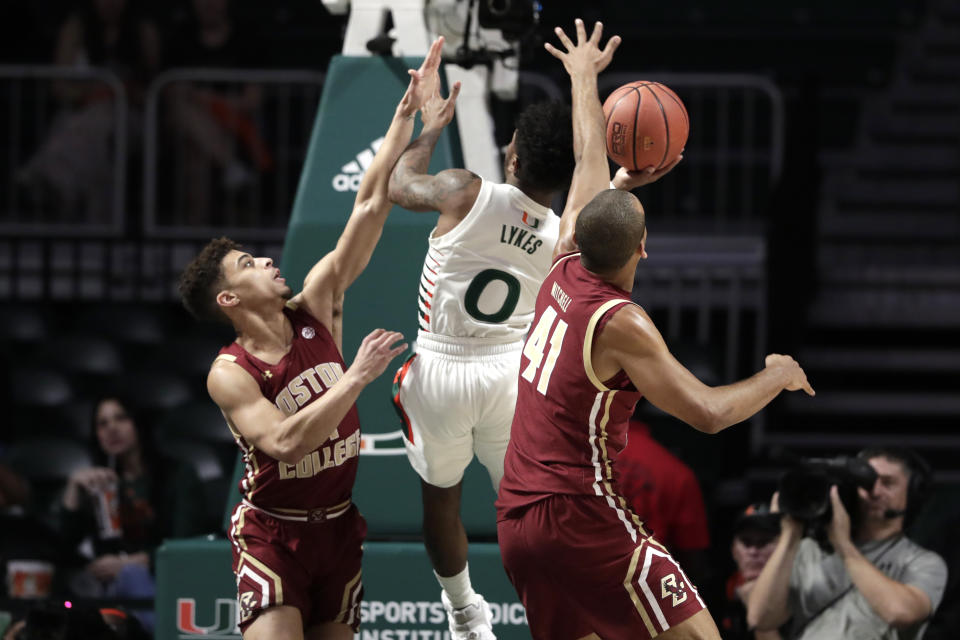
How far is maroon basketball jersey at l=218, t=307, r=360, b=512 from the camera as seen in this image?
5.07 m

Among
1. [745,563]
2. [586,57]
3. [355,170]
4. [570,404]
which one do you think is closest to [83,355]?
[355,170]

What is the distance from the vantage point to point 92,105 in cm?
1018

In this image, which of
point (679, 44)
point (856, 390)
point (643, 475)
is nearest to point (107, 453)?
point (643, 475)

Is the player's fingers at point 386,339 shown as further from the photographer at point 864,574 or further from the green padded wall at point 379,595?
the photographer at point 864,574

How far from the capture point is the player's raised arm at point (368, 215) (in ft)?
17.7

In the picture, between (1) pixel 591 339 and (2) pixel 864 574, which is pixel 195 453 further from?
(1) pixel 591 339

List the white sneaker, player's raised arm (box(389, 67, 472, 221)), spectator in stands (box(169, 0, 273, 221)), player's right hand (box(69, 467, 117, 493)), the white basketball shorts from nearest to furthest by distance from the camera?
1. player's raised arm (box(389, 67, 472, 221))
2. the white basketball shorts
3. the white sneaker
4. player's right hand (box(69, 467, 117, 493))
5. spectator in stands (box(169, 0, 273, 221))

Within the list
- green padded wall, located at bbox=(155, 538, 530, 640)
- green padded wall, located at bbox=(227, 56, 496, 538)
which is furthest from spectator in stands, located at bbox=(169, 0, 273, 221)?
green padded wall, located at bbox=(155, 538, 530, 640)

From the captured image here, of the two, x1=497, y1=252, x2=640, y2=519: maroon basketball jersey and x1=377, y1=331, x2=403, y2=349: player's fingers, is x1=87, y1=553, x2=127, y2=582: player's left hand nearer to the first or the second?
x1=377, y1=331, x2=403, y2=349: player's fingers

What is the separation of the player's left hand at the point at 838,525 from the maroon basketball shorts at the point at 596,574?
1.66 metres

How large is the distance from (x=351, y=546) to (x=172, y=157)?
593 cm

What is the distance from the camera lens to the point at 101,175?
10.4 m

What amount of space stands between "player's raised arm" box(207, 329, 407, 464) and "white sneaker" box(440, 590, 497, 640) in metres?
1.15

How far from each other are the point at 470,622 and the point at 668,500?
2.03 metres
